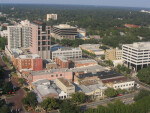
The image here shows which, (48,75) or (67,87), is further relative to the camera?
(48,75)

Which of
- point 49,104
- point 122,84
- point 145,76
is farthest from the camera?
point 145,76

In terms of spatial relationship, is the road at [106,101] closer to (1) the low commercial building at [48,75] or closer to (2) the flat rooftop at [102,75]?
(2) the flat rooftop at [102,75]

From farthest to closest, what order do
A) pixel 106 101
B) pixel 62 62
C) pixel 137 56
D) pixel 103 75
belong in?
pixel 137 56, pixel 62 62, pixel 103 75, pixel 106 101

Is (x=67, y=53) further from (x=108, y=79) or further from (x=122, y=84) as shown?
(x=122, y=84)

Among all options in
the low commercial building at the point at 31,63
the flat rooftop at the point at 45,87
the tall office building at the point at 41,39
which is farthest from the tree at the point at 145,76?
the tall office building at the point at 41,39

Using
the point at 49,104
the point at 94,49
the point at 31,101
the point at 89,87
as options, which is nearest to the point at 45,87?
the point at 31,101

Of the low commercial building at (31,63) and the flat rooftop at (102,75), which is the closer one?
the flat rooftop at (102,75)
